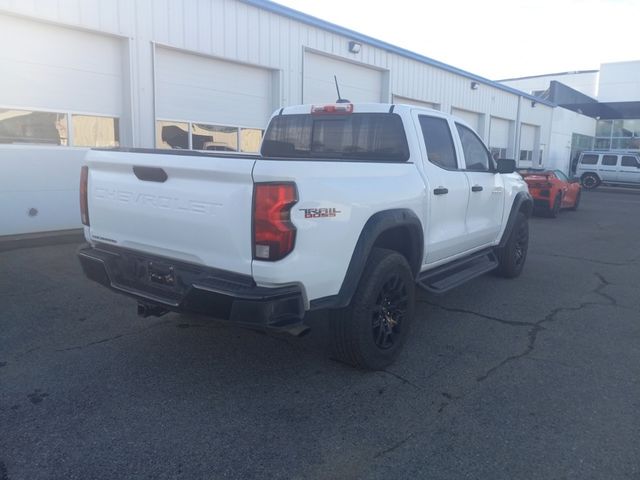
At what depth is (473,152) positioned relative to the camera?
233 inches

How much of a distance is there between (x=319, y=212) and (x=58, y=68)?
7.83 meters

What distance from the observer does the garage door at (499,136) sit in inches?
972

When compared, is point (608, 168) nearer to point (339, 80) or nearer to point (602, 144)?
point (602, 144)

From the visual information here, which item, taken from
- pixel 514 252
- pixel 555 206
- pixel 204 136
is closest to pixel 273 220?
pixel 514 252

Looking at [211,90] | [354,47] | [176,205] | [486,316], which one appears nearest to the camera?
[176,205]

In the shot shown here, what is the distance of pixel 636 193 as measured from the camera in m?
27.6

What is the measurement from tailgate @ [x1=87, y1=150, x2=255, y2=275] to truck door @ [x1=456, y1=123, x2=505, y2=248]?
307 cm

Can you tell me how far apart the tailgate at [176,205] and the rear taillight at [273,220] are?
5cm

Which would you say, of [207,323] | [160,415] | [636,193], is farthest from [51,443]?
[636,193]

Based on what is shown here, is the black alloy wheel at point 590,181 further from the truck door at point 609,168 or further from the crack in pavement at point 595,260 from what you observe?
the crack in pavement at point 595,260

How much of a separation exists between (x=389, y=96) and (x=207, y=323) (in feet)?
41.5

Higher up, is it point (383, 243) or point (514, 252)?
point (383, 243)

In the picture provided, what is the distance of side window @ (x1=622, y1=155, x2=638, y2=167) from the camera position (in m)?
27.4

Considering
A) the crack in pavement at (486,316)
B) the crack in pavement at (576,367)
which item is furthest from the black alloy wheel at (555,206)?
the crack in pavement at (576,367)
